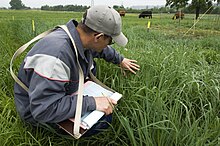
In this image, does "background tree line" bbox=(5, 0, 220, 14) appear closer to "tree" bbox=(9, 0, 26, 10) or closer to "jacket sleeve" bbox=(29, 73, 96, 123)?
"tree" bbox=(9, 0, 26, 10)

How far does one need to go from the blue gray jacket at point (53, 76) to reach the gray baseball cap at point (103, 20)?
0.11 m

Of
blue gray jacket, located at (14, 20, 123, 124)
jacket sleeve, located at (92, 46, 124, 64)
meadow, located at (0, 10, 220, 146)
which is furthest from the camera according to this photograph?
jacket sleeve, located at (92, 46, 124, 64)

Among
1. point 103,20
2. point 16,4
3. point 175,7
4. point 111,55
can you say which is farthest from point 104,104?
point 16,4

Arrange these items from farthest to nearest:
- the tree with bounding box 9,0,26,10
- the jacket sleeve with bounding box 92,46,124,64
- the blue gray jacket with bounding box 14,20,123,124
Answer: the tree with bounding box 9,0,26,10, the jacket sleeve with bounding box 92,46,124,64, the blue gray jacket with bounding box 14,20,123,124

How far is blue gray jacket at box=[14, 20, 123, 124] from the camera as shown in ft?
4.01

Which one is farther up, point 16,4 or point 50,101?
point 16,4

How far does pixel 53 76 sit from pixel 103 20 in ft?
1.32

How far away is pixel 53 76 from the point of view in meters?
1.22

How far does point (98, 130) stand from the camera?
61.0 inches

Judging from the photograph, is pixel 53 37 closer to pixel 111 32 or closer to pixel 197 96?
pixel 111 32

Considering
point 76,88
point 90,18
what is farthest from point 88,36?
point 76,88

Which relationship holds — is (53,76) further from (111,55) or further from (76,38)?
(111,55)

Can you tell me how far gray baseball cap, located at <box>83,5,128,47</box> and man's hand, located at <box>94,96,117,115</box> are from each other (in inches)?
14.2

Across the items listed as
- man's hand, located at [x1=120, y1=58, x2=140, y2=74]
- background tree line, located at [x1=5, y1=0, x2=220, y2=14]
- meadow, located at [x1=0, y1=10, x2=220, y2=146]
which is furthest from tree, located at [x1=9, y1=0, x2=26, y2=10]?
man's hand, located at [x1=120, y1=58, x2=140, y2=74]
